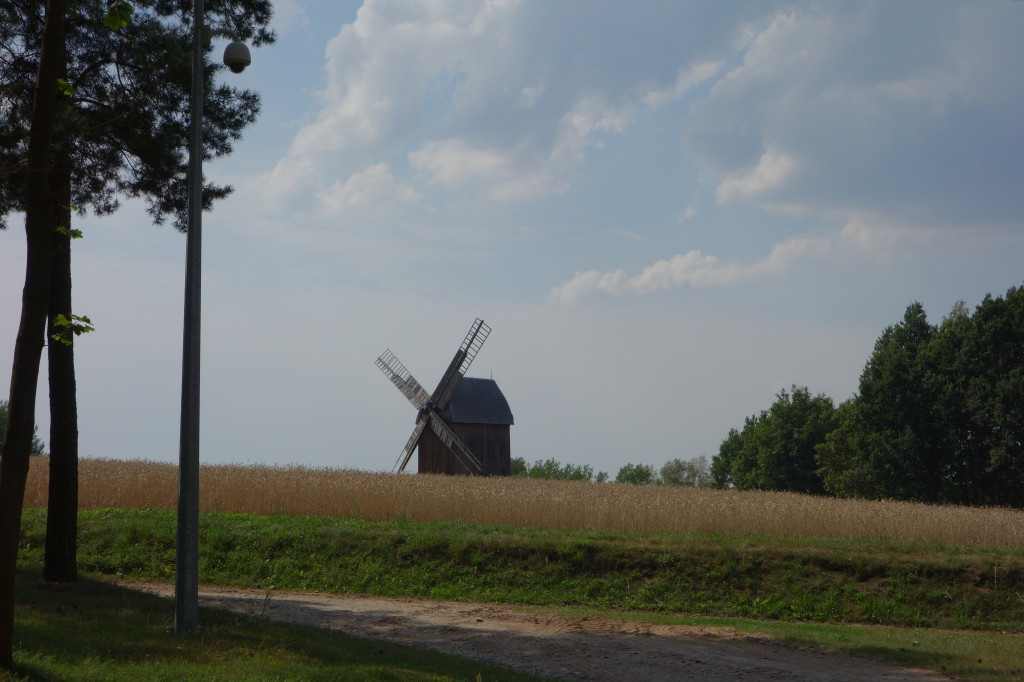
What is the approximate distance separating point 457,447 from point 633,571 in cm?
3013

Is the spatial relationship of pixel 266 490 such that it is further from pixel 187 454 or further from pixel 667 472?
pixel 667 472

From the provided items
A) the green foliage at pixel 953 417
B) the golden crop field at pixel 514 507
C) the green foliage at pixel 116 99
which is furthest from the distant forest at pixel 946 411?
the green foliage at pixel 116 99

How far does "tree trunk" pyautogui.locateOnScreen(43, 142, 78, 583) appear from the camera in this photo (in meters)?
15.1

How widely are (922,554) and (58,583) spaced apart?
1679 centimetres

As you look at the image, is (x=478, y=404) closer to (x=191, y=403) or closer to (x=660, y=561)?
(x=660, y=561)

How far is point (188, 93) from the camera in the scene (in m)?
16.2

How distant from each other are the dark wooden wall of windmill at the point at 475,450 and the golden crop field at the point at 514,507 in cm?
1855

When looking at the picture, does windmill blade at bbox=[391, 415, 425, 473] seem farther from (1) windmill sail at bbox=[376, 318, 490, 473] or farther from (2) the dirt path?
(2) the dirt path

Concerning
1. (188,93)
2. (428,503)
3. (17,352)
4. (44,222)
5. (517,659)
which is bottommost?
(517,659)

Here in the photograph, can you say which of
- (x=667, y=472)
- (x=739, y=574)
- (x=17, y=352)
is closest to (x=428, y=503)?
(x=739, y=574)

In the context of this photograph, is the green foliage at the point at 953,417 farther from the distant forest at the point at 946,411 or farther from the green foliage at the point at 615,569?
the green foliage at the point at 615,569

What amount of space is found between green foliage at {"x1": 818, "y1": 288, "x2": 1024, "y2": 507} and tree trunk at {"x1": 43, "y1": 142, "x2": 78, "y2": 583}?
1684 inches

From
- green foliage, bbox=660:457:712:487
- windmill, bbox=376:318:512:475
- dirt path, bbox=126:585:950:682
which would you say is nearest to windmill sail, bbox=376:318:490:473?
windmill, bbox=376:318:512:475

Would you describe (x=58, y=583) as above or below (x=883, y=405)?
below
